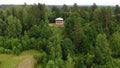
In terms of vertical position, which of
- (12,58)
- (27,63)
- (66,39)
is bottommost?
(27,63)

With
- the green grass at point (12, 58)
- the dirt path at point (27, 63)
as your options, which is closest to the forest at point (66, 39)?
the green grass at point (12, 58)

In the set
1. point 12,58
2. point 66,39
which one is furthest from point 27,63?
point 66,39

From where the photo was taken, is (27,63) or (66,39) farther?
(66,39)

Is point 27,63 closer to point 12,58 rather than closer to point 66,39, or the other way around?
point 12,58

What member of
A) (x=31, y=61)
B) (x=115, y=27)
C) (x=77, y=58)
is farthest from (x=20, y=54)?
(x=115, y=27)

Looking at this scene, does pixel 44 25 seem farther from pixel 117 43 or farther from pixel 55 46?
pixel 117 43

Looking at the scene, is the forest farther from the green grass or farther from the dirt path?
the dirt path
